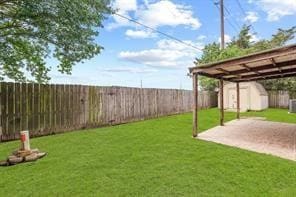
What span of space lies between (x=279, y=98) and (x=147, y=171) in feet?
81.7

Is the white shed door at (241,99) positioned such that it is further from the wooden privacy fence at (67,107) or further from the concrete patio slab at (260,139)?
the concrete patio slab at (260,139)

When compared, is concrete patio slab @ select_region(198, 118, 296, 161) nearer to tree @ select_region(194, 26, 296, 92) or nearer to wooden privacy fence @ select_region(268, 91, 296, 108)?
tree @ select_region(194, 26, 296, 92)

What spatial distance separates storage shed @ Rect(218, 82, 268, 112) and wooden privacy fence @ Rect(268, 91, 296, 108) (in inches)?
98.7

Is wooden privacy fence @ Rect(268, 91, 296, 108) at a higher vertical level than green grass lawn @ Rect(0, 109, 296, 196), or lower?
higher

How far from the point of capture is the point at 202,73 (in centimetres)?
1087

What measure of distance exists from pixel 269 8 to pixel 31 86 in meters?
17.6

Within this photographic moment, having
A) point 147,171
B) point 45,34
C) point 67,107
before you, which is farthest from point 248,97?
point 147,171

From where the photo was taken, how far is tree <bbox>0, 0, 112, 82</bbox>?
32.0 ft

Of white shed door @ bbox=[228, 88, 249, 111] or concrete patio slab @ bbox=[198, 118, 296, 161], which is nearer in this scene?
concrete patio slab @ bbox=[198, 118, 296, 161]

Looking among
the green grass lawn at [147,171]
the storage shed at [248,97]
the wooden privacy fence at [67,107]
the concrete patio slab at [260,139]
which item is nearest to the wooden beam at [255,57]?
the concrete patio slab at [260,139]

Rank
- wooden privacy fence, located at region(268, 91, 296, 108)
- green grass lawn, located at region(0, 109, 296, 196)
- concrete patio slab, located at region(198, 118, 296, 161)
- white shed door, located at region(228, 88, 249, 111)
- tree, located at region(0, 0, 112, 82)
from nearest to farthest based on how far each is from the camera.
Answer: green grass lawn, located at region(0, 109, 296, 196) → concrete patio slab, located at region(198, 118, 296, 161) → tree, located at region(0, 0, 112, 82) → white shed door, located at region(228, 88, 249, 111) → wooden privacy fence, located at region(268, 91, 296, 108)

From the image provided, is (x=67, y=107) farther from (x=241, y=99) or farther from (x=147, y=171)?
(x=241, y=99)

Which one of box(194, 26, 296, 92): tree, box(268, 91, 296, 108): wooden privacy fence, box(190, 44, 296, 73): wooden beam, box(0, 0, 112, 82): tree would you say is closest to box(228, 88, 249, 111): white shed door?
box(194, 26, 296, 92): tree

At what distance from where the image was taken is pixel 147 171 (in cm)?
581
